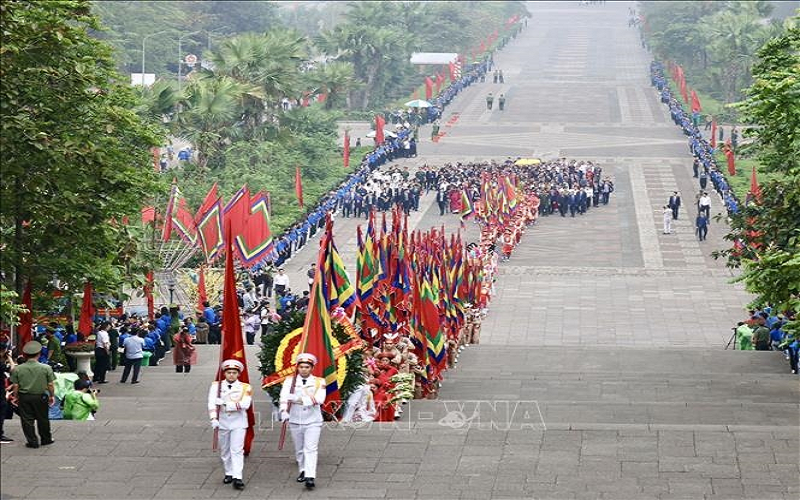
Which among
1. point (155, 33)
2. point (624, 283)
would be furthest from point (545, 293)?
point (155, 33)

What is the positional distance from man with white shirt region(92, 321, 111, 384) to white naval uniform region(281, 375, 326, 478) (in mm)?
8859

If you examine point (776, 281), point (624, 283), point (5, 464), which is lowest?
point (624, 283)

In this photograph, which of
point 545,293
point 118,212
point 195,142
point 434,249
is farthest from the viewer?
point 195,142

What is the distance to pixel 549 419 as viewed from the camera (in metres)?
21.9

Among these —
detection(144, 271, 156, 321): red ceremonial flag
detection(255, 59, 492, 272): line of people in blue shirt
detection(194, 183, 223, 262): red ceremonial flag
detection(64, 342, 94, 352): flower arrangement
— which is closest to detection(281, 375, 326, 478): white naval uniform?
detection(64, 342, 94, 352): flower arrangement

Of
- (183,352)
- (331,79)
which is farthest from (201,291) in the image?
(331,79)

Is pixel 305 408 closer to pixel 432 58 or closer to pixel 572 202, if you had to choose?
pixel 572 202

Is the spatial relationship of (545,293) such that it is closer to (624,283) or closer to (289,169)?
(624,283)

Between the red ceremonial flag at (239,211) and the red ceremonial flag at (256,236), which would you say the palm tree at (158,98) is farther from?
the red ceremonial flag at (239,211)

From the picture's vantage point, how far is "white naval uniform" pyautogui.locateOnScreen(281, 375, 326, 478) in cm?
1738

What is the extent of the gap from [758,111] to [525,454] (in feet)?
22.4

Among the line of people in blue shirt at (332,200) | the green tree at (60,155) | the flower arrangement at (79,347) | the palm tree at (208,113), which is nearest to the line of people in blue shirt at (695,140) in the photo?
the line of people in blue shirt at (332,200)

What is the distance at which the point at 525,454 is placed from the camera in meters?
18.5

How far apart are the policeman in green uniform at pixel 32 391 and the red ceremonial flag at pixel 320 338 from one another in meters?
2.78
